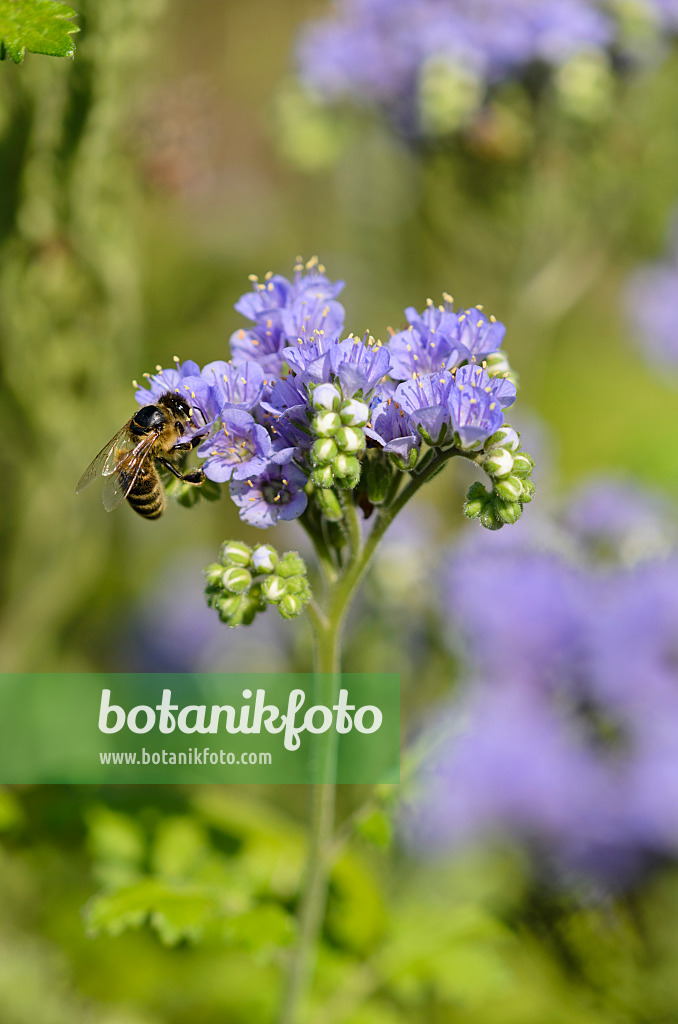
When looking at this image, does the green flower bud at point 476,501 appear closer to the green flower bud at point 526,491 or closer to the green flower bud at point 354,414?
the green flower bud at point 526,491

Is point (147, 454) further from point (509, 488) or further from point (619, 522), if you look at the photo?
point (619, 522)

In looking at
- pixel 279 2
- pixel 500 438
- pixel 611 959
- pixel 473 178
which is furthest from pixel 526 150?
pixel 279 2

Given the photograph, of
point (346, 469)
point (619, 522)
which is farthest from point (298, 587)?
point (619, 522)

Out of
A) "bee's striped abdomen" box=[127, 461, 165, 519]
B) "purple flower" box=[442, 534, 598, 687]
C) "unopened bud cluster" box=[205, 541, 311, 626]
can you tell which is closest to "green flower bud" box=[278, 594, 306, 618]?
"unopened bud cluster" box=[205, 541, 311, 626]

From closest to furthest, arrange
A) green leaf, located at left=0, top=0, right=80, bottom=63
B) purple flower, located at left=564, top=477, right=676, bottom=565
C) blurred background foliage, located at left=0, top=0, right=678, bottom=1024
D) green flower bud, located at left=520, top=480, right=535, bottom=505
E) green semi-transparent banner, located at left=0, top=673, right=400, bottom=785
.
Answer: green leaf, located at left=0, top=0, right=80, bottom=63
green flower bud, located at left=520, top=480, right=535, bottom=505
blurred background foliage, located at left=0, top=0, right=678, bottom=1024
green semi-transparent banner, located at left=0, top=673, right=400, bottom=785
purple flower, located at left=564, top=477, right=676, bottom=565

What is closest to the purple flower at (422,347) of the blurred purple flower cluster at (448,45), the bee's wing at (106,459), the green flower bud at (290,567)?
the green flower bud at (290,567)

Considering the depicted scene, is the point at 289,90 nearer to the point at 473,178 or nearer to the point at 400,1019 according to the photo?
the point at 473,178

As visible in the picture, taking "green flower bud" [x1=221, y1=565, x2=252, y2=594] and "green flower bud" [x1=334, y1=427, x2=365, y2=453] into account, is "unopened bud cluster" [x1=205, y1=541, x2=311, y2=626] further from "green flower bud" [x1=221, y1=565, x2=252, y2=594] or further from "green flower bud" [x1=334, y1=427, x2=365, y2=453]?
"green flower bud" [x1=334, y1=427, x2=365, y2=453]
